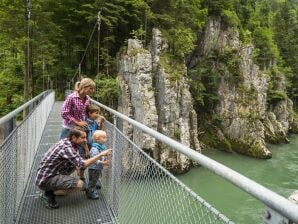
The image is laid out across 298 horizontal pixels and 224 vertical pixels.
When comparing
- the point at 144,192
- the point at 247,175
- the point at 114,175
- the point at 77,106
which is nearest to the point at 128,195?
the point at 114,175

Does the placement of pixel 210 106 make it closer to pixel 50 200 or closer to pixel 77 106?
pixel 77 106

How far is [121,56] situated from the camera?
66.2ft

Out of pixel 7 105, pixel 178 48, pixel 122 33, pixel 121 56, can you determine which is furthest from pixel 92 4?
pixel 7 105

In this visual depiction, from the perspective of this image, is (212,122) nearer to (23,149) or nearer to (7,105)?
(7,105)

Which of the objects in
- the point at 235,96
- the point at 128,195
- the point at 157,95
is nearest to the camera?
the point at 128,195

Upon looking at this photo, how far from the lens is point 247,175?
20594 millimetres

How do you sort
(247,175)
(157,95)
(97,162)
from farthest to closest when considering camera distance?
(247,175)
(157,95)
(97,162)

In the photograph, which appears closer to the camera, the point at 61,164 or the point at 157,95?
the point at 61,164

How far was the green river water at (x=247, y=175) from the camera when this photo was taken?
15.4 metres

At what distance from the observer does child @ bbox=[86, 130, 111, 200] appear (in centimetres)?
379

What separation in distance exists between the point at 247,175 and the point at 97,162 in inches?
715

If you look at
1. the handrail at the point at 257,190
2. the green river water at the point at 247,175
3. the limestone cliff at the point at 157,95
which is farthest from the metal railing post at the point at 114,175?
the limestone cliff at the point at 157,95

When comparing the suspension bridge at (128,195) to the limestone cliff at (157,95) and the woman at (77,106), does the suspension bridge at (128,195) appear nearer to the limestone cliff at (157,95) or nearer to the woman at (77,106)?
the woman at (77,106)

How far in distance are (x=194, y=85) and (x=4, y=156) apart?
2302cm
